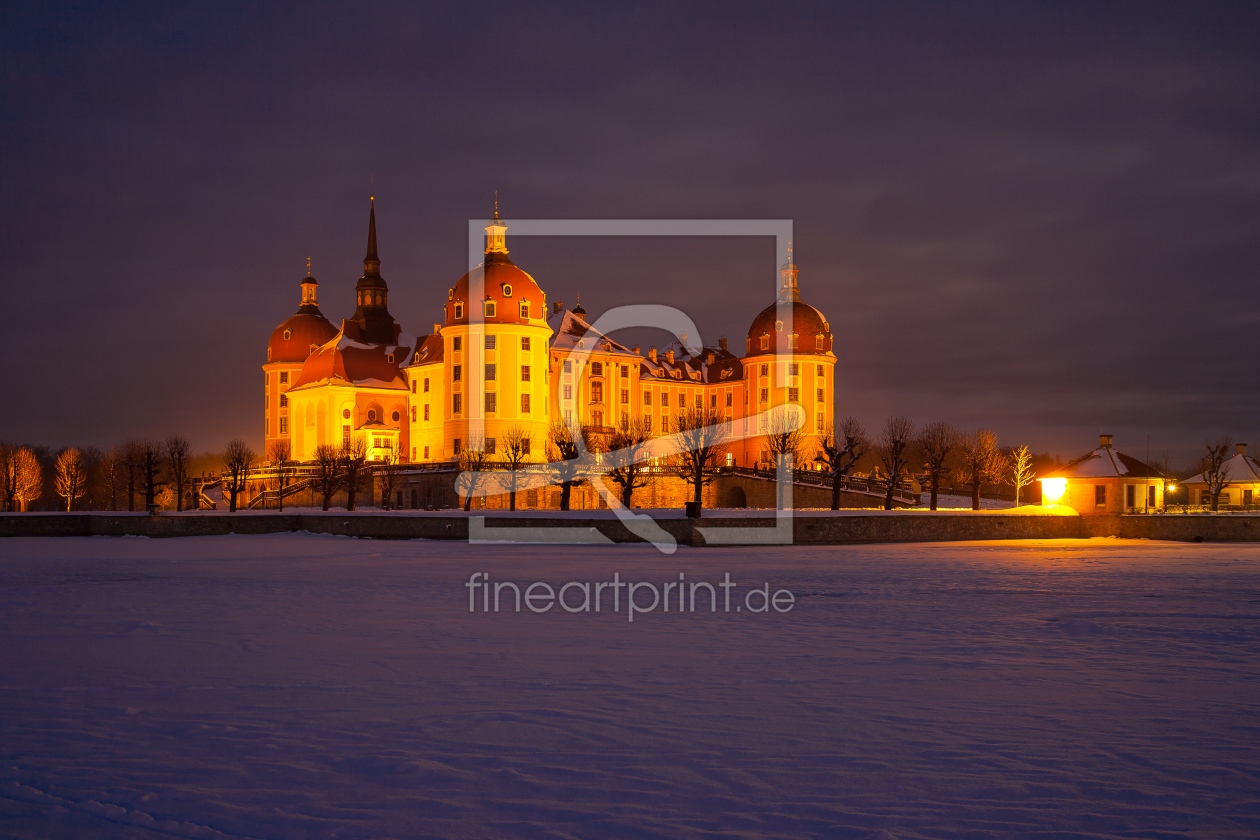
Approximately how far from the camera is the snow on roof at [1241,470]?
67.6 m

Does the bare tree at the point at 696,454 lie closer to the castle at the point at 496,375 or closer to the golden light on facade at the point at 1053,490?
the castle at the point at 496,375

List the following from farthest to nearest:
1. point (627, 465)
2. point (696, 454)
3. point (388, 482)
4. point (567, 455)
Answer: point (567, 455), point (388, 482), point (627, 465), point (696, 454)

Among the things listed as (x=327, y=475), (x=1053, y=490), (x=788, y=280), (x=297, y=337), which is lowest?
(x=1053, y=490)

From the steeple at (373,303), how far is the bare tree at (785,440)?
123 feet

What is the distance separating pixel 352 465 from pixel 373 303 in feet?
135

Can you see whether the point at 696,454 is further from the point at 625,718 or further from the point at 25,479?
the point at 25,479

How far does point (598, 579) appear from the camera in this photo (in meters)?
23.0

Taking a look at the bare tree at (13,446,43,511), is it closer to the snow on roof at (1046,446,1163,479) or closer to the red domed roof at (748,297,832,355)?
the red domed roof at (748,297,832,355)

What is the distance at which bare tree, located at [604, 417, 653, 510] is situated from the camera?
5892 cm

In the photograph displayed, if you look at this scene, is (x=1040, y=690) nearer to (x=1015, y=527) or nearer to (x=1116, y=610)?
(x=1116, y=610)

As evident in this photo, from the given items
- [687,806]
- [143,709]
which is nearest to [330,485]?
[143,709]

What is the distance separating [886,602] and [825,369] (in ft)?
243

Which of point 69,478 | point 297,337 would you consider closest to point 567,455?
point 297,337

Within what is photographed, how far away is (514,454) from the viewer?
65000mm
